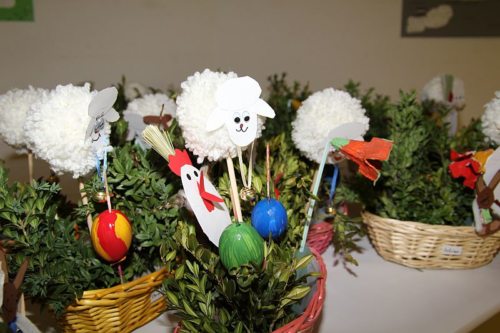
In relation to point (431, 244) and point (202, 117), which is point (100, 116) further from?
point (431, 244)

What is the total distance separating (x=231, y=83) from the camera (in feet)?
1.83

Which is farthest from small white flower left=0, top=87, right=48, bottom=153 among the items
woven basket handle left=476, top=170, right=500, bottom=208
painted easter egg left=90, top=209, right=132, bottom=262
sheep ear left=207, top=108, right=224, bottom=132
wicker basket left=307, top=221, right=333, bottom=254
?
woven basket handle left=476, top=170, right=500, bottom=208

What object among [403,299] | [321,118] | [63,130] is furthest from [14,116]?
[403,299]

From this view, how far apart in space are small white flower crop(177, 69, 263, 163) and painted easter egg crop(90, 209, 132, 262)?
16 centimetres

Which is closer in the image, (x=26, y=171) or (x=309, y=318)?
(x=309, y=318)

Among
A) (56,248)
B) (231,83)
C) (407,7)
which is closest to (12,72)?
(56,248)

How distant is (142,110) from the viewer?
0.95 m

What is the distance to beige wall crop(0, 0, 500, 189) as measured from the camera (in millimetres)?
1240

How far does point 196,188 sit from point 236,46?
104 cm

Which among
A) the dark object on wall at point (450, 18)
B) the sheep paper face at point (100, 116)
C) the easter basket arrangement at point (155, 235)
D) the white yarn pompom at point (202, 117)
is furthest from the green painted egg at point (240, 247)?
the dark object on wall at point (450, 18)

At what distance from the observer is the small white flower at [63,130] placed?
1.92 ft

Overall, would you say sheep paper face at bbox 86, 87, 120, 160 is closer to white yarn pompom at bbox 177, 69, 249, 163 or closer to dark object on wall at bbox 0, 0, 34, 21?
white yarn pompom at bbox 177, 69, 249, 163

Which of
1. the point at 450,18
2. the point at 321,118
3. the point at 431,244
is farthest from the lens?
the point at 450,18

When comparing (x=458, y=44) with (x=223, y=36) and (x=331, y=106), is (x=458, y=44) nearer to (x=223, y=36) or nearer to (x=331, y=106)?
(x=223, y=36)
